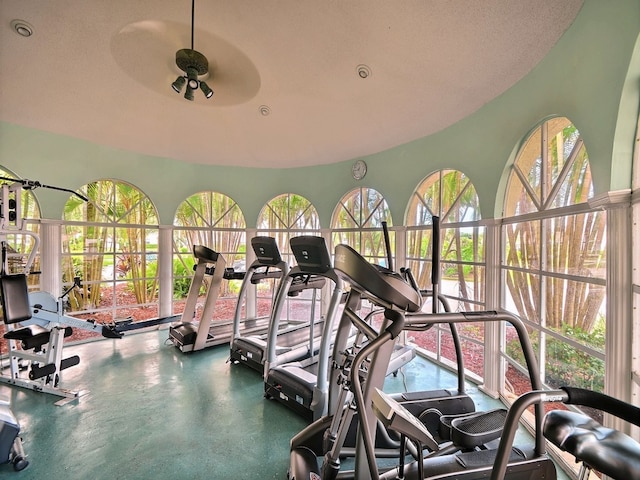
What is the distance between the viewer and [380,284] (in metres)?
1.35

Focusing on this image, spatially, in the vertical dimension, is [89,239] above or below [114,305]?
above

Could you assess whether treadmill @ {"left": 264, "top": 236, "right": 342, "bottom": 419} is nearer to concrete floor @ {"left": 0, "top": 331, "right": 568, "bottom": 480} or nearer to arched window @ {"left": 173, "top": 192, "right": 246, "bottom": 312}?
concrete floor @ {"left": 0, "top": 331, "right": 568, "bottom": 480}

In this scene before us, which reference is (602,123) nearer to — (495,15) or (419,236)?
(495,15)

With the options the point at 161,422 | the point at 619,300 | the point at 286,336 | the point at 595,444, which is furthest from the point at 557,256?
the point at 161,422

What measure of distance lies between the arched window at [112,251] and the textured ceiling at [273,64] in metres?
1.00

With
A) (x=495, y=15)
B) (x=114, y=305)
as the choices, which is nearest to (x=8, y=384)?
(x=114, y=305)

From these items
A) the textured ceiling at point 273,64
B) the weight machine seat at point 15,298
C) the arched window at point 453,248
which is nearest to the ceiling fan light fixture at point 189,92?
the textured ceiling at point 273,64

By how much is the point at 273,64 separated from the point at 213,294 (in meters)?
3.34

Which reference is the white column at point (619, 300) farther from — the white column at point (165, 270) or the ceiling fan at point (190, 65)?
the white column at point (165, 270)

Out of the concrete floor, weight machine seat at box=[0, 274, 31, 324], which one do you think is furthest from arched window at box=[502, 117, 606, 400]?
weight machine seat at box=[0, 274, 31, 324]

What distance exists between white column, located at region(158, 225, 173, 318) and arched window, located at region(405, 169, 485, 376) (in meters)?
4.35

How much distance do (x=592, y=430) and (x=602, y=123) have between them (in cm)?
185

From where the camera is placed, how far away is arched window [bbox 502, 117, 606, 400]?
205cm

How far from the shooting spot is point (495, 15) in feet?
6.73
